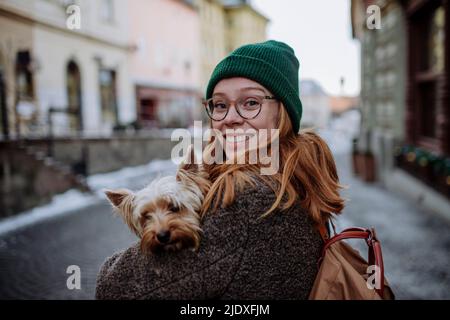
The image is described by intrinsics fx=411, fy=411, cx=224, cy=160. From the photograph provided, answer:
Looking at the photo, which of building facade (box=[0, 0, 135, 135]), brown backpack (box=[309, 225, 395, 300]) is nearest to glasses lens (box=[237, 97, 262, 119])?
brown backpack (box=[309, 225, 395, 300])

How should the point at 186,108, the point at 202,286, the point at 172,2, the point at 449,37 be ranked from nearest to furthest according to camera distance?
1. the point at 202,286
2. the point at 449,37
3. the point at 172,2
4. the point at 186,108

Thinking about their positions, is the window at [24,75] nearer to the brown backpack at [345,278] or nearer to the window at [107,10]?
the window at [107,10]

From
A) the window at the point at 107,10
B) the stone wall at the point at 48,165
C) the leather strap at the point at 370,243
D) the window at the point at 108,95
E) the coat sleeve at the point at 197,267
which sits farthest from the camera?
the window at the point at 108,95

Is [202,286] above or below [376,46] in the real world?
below

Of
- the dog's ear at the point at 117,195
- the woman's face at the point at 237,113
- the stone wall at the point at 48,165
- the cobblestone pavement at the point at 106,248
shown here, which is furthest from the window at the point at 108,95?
the woman's face at the point at 237,113

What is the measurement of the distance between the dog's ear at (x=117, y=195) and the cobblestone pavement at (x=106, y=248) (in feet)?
8.49

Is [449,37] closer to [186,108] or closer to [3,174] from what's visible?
[3,174]

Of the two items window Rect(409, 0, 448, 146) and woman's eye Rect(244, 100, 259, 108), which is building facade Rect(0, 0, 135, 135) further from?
woman's eye Rect(244, 100, 259, 108)

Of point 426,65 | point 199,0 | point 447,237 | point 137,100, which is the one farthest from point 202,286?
point 199,0

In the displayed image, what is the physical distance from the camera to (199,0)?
30.3m

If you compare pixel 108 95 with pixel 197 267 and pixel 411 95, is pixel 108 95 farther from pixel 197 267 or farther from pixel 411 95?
pixel 197 267

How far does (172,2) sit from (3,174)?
61.9 feet

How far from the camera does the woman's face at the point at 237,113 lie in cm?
160

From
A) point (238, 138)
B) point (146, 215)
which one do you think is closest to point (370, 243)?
point (238, 138)
